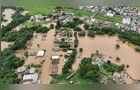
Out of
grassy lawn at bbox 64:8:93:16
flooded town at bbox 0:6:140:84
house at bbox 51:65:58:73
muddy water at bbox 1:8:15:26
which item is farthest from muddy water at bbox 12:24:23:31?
house at bbox 51:65:58:73

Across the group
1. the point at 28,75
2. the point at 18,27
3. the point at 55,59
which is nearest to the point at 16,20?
the point at 18,27

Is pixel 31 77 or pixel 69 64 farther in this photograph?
pixel 69 64

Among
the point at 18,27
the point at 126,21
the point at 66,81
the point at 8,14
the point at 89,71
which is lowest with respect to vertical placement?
the point at 66,81

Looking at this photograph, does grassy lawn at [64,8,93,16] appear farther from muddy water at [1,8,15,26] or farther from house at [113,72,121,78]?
house at [113,72,121,78]

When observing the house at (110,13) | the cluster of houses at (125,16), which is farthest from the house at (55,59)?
the house at (110,13)

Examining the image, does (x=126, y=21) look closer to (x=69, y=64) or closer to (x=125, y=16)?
(x=125, y=16)

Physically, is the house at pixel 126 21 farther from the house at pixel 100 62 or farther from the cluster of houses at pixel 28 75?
the cluster of houses at pixel 28 75

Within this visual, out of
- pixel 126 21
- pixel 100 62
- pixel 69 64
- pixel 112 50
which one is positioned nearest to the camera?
pixel 69 64

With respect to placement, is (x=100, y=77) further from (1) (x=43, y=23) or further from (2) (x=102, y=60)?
(1) (x=43, y=23)
